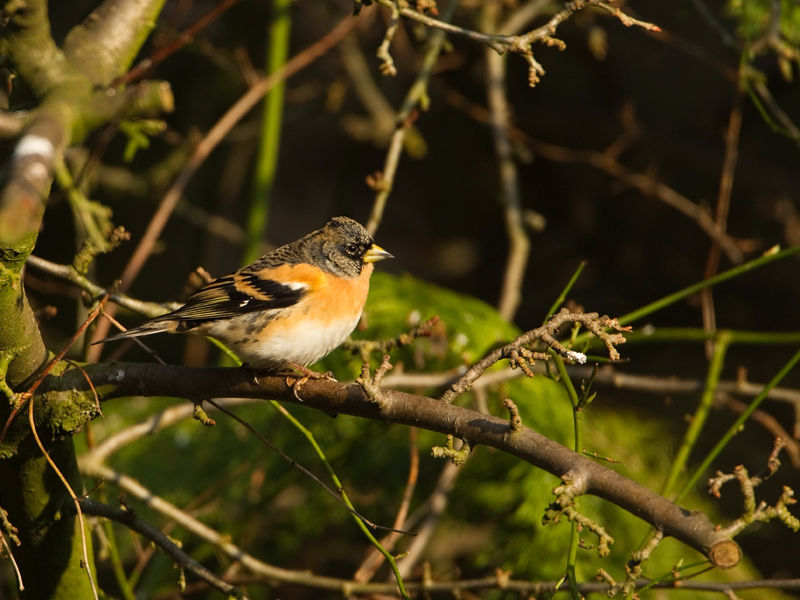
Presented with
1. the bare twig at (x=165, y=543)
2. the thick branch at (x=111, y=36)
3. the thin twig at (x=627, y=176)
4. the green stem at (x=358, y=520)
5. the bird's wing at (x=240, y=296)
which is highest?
the thick branch at (x=111, y=36)

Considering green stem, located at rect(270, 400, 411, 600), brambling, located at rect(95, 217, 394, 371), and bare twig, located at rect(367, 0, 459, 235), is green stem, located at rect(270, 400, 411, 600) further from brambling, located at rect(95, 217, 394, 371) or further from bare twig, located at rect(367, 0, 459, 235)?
bare twig, located at rect(367, 0, 459, 235)

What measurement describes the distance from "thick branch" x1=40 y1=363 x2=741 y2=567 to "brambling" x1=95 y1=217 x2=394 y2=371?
330 mm

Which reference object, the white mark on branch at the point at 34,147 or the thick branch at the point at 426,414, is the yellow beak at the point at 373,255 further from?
the white mark on branch at the point at 34,147

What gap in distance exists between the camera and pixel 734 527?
5.17 ft

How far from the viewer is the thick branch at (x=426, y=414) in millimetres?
1658

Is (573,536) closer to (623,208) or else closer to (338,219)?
(338,219)

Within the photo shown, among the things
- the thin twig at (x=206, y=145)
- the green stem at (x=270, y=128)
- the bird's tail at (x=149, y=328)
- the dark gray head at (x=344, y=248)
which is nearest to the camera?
the bird's tail at (x=149, y=328)

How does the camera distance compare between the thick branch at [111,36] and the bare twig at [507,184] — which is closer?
the thick branch at [111,36]

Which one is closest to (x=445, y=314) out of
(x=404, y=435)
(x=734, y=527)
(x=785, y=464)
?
(x=404, y=435)

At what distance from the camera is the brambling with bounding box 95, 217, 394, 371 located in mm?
2980

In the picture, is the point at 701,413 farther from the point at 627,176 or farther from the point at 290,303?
the point at 627,176

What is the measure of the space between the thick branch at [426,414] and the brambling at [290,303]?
1.08ft

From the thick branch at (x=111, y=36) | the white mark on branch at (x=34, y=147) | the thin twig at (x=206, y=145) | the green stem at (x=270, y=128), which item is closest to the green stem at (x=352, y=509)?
the thick branch at (x=111, y=36)

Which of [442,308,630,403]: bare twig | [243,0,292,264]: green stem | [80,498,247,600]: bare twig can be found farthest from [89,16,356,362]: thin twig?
[442,308,630,403]: bare twig
